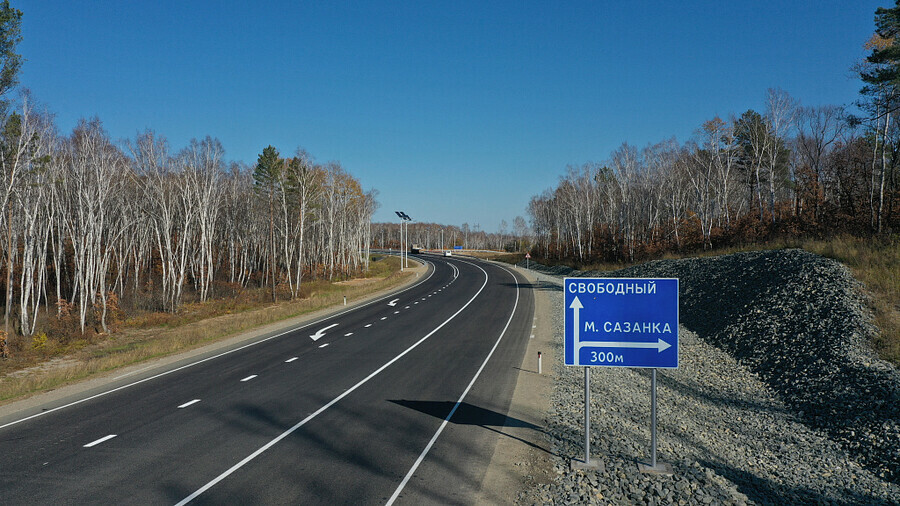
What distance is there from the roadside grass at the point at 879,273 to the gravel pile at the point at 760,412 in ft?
1.24

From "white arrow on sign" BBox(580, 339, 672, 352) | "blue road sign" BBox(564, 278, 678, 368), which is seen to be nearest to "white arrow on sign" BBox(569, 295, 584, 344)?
"blue road sign" BBox(564, 278, 678, 368)

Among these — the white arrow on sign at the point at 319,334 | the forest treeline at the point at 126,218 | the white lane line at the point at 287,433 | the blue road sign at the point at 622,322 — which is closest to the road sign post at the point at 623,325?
the blue road sign at the point at 622,322

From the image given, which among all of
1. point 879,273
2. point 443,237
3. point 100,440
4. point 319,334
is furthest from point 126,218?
point 443,237

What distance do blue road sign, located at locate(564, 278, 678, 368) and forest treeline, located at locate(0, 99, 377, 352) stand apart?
24.0 metres

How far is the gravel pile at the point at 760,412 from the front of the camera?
→ 7465 millimetres

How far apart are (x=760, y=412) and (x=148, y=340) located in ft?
86.6

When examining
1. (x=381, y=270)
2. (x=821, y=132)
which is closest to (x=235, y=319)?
(x=381, y=270)

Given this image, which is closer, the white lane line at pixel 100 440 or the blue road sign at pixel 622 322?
the blue road sign at pixel 622 322

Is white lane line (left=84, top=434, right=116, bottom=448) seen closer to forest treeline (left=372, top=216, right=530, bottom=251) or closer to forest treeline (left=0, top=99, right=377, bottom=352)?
forest treeline (left=0, top=99, right=377, bottom=352)

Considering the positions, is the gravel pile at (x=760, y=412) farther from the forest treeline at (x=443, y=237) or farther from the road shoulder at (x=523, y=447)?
the forest treeline at (x=443, y=237)

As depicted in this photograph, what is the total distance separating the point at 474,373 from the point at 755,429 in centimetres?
750

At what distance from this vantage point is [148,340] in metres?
24.0

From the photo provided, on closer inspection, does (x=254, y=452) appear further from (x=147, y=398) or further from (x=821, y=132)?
(x=821, y=132)

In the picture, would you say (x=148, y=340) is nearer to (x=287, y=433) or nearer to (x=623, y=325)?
(x=287, y=433)
